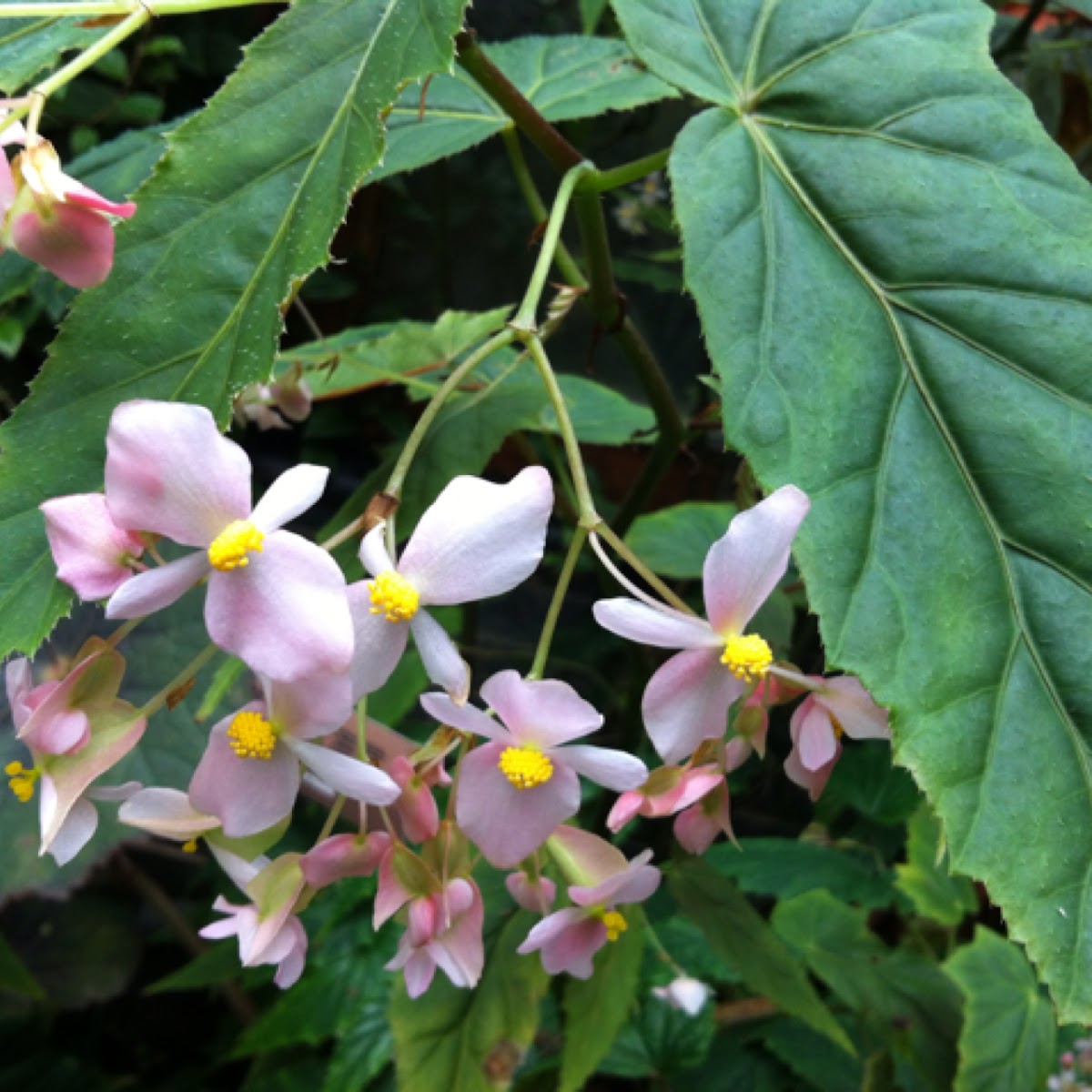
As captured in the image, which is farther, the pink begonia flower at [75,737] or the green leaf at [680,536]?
the green leaf at [680,536]

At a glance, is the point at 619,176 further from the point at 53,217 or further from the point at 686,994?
the point at 686,994

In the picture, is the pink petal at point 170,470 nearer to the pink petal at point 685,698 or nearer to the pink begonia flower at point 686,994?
the pink petal at point 685,698

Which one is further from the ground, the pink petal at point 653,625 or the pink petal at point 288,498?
the pink petal at point 288,498

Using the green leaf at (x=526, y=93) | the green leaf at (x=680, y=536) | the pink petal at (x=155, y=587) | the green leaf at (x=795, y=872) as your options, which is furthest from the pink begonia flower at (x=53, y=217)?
the green leaf at (x=795, y=872)

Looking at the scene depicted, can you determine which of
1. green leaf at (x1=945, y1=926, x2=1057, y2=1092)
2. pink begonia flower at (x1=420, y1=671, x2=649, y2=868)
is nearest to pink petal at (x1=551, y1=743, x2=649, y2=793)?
pink begonia flower at (x1=420, y1=671, x2=649, y2=868)

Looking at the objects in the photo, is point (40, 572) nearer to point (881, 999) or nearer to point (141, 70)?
point (881, 999)

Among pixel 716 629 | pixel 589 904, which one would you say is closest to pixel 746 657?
pixel 716 629

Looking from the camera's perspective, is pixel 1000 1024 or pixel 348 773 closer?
pixel 348 773
